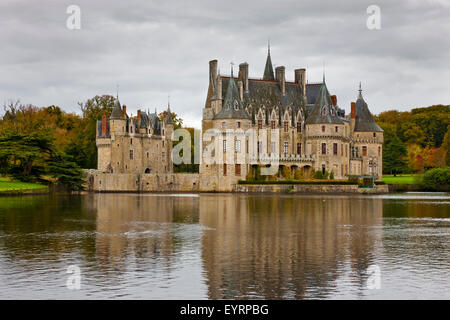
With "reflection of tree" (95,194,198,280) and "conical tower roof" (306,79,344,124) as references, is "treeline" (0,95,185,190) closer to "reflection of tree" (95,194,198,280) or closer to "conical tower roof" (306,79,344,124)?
"conical tower roof" (306,79,344,124)

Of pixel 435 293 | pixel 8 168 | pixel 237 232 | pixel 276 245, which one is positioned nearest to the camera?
pixel 435 293

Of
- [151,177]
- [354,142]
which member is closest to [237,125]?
[151,177]

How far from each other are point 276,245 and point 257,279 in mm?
6038

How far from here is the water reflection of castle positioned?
48.9 ft

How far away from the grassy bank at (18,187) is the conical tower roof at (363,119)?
42.7 meters

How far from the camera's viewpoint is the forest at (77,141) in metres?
66.1

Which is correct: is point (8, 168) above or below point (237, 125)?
below

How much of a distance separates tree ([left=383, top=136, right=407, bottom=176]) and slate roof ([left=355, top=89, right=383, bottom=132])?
40.4 ft

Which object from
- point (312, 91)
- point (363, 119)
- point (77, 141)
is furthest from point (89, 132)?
point (363, 119)

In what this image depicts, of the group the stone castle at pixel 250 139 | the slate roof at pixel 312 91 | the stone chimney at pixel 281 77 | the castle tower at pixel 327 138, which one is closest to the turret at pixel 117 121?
the stone castle at pixel 250 139

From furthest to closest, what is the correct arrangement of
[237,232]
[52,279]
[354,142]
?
[354,142], [237,232], [52,279]

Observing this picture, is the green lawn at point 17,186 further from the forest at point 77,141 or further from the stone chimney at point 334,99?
the stone chimney at point 334,99

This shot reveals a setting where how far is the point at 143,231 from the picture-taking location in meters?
25.5
